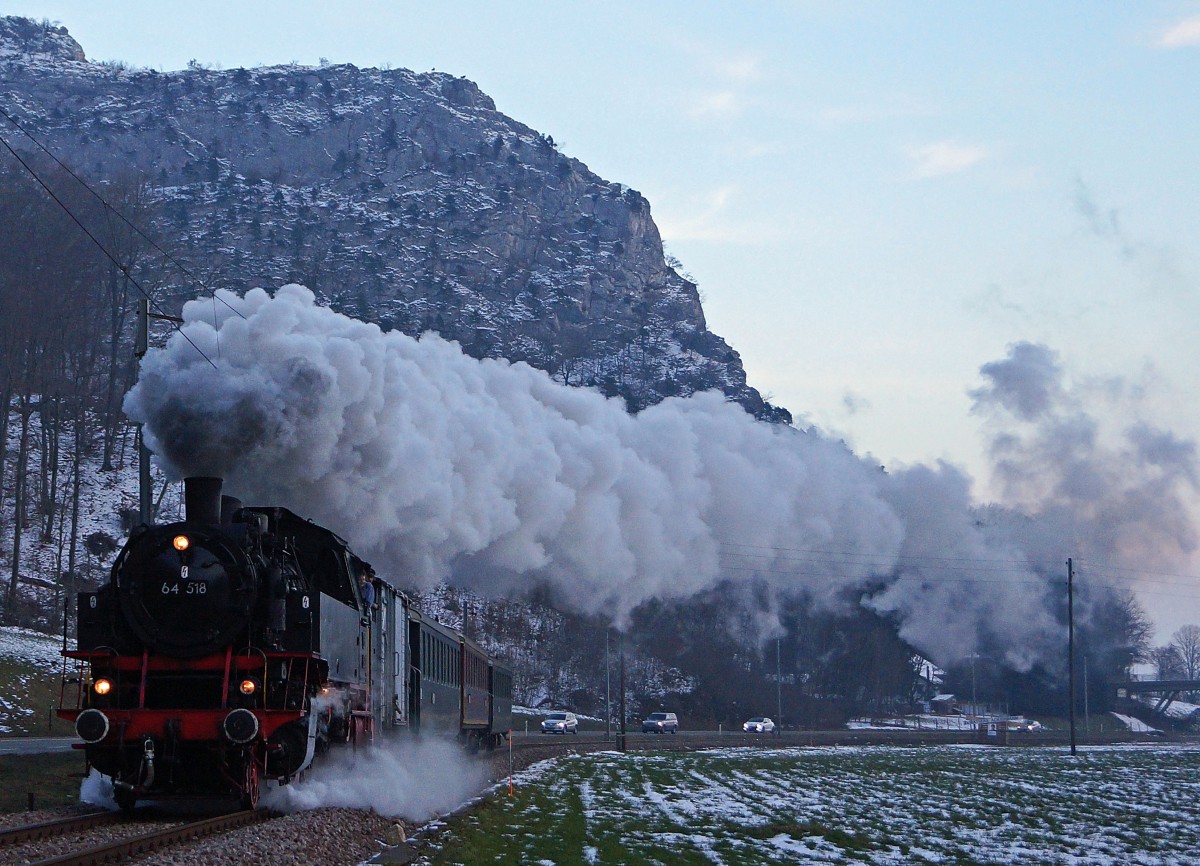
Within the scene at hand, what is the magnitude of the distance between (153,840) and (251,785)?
303 centimetres

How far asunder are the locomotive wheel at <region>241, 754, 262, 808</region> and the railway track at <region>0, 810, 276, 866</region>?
16 cm

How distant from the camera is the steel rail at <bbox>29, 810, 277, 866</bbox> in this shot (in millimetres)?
11609

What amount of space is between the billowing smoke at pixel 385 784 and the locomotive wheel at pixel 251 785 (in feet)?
2.65

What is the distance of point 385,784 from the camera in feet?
67.3

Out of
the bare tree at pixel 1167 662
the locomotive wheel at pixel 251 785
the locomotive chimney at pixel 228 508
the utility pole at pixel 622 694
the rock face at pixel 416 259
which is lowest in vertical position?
the bare tree at pixel 1167 662

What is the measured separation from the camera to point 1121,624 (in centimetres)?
9712

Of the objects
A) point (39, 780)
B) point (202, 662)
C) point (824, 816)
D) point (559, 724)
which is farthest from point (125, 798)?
point (559, 724)

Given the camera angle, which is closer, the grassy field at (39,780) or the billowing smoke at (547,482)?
the grassy field at (39,780)

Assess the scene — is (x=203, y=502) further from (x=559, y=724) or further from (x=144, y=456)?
(x=559, y=724)

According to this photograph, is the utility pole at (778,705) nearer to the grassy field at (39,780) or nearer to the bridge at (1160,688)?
the bridge at (1160,688)

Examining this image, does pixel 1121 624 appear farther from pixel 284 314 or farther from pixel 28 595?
pixel 284 314

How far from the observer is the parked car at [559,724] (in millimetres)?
66062

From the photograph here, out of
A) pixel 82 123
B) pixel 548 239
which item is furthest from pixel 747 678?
pixel 82 123

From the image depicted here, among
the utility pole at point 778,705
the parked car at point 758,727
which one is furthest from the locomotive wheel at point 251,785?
the parked car at point 758,727
